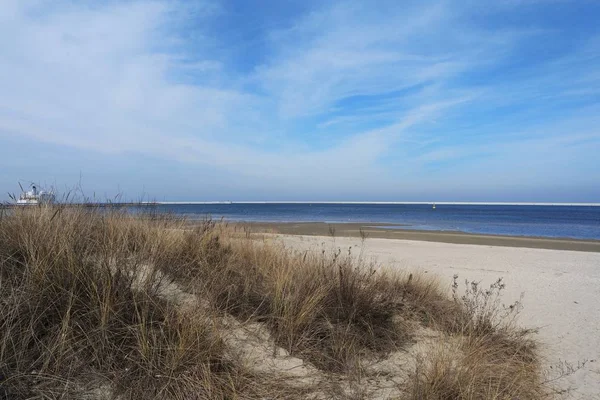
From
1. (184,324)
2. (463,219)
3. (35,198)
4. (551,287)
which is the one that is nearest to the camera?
(184,324)

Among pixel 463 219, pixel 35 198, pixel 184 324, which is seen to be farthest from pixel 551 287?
pixel 463 219

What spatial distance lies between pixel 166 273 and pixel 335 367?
239 centimetres

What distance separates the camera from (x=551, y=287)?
9508 millimetres

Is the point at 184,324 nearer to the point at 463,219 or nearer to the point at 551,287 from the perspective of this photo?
the point at 551,287

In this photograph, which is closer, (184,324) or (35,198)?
(184,324)

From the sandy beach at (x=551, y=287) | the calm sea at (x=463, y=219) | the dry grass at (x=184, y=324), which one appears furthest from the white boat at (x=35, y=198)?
the sandy beach at (x=551, y=287)

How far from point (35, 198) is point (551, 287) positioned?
436 inches

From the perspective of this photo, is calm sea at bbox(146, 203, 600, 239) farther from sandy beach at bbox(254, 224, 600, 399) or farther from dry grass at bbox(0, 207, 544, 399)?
sandy beach at bbox(254, 224, 600, 399)

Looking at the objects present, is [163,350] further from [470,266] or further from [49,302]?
[470,266]

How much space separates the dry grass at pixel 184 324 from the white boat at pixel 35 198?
408 mm

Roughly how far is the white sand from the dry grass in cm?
61

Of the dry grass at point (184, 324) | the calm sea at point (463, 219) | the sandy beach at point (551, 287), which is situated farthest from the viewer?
the calm sea at point (463, 219)

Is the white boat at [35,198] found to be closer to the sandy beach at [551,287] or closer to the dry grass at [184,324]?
the dry grass at [184,324]

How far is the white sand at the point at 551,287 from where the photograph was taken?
17.5ft
